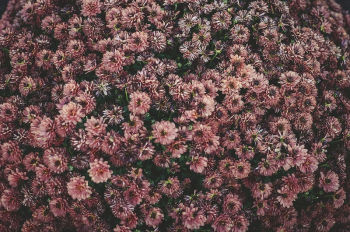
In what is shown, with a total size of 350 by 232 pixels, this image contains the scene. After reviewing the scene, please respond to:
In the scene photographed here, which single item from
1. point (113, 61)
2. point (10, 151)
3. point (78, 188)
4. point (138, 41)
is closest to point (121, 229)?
point (78, 188)

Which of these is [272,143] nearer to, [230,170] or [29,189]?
[230,170]

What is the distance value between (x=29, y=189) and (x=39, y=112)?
334 millimetres

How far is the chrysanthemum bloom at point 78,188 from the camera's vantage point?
1336 millimetres

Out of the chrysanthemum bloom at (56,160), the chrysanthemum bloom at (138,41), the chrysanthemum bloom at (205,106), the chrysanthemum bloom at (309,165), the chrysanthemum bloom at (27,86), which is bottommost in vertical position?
the chrysanthemum bloom at (56,160)

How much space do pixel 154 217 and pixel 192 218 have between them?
0.51 ft

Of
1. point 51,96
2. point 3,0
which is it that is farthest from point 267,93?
point 3,0

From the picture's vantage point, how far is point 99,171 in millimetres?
1329

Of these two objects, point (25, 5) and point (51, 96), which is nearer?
point (51, 96)

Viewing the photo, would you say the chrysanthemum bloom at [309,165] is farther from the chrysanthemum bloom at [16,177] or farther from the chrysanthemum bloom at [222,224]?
the chrysanthemum bloom at [16,177]

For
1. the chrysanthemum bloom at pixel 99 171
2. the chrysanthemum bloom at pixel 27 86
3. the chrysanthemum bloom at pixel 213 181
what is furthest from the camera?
the chrysanthemum bloom at pixel 27 86

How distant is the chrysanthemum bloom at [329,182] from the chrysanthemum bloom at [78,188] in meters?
1.03

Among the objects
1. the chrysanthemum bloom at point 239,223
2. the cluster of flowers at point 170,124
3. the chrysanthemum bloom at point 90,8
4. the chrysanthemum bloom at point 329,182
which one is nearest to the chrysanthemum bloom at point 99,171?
the cluster of flowers at point 170,124

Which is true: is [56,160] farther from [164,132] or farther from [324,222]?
[324,222]

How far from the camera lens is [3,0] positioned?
3.37 m
